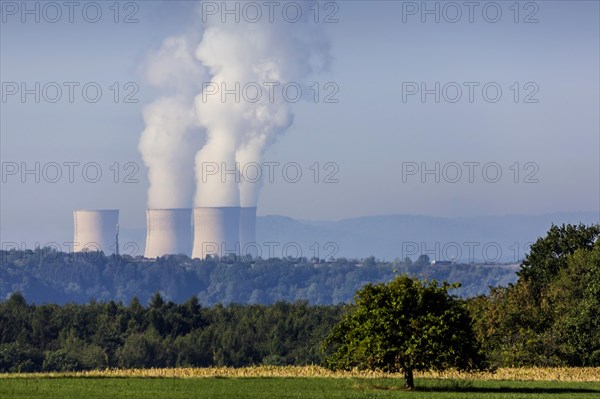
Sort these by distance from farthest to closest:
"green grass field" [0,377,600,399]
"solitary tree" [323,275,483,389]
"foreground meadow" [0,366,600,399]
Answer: "solitary tree" [323,275,483,389] < "foreground meadow" [0,366,600,399] < "green grass field" [0,377,600,399]

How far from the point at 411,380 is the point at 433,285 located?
5040mm

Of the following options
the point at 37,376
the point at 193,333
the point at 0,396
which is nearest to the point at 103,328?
the point at 193,333

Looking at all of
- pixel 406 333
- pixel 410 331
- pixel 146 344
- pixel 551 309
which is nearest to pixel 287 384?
pixel 406 333

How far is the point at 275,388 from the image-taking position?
65812 mm

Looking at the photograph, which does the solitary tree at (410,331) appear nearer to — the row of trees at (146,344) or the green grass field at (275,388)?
the green grass field at (275,388)

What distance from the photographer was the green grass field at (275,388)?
199 feet

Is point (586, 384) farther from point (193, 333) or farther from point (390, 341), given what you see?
point (193, 333)

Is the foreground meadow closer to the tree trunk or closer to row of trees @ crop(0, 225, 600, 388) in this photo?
the tree trunk

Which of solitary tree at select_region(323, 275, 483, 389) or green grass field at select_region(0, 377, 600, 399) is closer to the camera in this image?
green grass field at select_region(0, 377, 600, 399)

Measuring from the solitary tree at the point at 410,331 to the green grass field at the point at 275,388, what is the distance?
1347 millimetres

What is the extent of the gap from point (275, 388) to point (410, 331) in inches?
295

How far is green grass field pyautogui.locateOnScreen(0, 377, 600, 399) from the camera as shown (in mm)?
60719

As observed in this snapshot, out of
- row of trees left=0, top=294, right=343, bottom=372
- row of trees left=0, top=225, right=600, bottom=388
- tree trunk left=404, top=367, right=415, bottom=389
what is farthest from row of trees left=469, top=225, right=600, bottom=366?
row of trees left=0, top=294, right=343, bottom=372

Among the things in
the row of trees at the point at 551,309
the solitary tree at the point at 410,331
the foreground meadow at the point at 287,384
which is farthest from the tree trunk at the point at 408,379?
the row of trees at the point at 551,309
